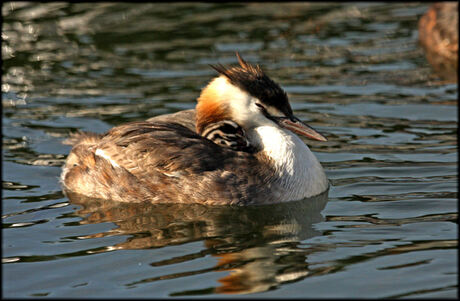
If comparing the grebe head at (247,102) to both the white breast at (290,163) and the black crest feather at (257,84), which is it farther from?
the white breast at (290,163)

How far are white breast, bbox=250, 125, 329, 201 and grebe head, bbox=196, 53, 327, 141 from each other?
124mm

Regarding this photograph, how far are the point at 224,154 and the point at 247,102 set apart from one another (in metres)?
0.61

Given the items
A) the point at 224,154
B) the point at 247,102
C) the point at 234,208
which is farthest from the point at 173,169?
the point at 247,102

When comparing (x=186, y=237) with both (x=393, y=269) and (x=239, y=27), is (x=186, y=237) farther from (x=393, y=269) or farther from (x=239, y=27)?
(x=239, y=27)

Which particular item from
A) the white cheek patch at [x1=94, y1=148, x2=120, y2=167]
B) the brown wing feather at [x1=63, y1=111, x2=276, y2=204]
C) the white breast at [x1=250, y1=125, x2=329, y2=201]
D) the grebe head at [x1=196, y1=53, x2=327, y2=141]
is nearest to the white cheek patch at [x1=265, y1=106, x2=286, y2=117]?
the grebe head at [x1=196, y1=53, x2=327, y2=141]

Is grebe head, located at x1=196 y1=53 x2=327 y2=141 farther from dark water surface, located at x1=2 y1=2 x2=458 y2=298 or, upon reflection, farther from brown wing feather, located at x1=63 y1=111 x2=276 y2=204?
dark water surface, located at x1=2 y1=2 x2=458 y2=298

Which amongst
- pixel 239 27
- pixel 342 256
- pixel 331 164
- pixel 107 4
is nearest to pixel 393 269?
pixel 342 256

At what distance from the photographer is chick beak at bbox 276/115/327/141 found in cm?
911

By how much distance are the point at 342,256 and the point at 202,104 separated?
2540 mm

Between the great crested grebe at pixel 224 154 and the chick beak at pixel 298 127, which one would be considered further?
the chick beak at pixel 298 127

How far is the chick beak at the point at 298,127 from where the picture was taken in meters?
9.11

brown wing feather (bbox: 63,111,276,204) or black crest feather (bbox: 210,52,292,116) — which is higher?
black crest feather (bbox: 210,52,292,116)

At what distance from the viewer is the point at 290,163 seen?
9.06 metres

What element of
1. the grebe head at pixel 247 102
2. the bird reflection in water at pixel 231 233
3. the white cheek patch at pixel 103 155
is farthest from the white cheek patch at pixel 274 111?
the white cheek patch at pixel 103 155
